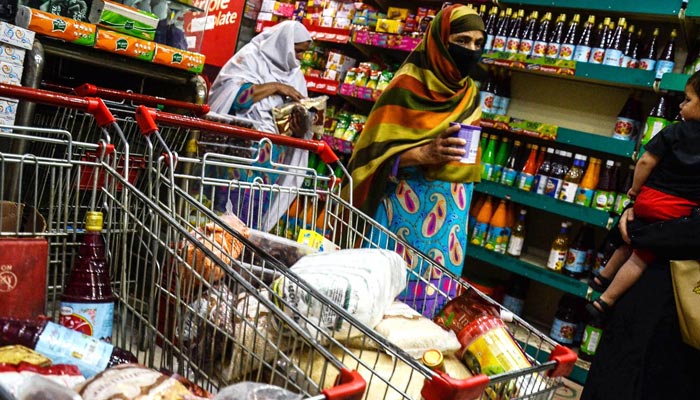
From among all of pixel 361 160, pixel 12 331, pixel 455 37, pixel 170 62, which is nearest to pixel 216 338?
pixel 12 331

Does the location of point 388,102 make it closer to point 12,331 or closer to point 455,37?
point 455,37

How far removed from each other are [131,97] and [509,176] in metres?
2.54

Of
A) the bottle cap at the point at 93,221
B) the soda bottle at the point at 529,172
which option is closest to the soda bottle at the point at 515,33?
the soda bottle at the point at 529,172

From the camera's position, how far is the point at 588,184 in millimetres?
3824

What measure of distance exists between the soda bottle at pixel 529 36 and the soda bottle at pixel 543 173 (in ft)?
2.28

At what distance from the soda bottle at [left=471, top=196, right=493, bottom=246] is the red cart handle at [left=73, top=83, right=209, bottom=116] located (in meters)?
2.29

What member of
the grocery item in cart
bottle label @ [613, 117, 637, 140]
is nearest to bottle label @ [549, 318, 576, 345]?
bottle label @ [613, 117, 637, 140]

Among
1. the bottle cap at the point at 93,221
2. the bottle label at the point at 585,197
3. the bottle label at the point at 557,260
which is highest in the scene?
the bottle label at the point at 585,197

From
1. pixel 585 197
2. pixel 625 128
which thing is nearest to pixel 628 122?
pixel 625 128

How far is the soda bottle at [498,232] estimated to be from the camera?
4102 mm

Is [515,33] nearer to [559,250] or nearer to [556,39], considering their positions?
[556,39]

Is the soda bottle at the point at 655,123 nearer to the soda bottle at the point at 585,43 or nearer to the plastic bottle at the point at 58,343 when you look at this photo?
the soda bottle at the point at 585,43

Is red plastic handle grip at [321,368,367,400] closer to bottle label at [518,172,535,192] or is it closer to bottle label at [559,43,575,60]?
bottle label at [518,172,535,192]

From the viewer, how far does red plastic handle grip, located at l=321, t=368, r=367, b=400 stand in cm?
82
